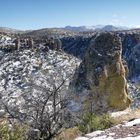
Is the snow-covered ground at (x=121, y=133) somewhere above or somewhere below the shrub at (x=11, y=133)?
above

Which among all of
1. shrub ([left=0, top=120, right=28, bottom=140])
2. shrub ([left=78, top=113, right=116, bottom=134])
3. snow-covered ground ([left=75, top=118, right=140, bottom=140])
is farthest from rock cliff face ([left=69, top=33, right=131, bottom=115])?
snow-covered ground ([left=75, top=118, right=140, bottom=140])

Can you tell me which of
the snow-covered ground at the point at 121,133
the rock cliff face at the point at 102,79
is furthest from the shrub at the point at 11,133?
the rock cliff face at the point at 102,79

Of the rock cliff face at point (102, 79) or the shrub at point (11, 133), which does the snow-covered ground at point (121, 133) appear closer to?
the shrub at point (11, 133)

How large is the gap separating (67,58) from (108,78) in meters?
82.1

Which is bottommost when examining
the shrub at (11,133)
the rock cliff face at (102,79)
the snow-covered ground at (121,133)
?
the rock cliff face at (102,79)

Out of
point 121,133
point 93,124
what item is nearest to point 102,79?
point 93,124

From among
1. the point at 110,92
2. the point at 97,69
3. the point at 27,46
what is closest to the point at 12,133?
the point at 110,92

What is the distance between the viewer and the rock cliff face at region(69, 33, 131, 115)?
33938mm

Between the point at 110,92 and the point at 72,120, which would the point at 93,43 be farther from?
the point at 72,120

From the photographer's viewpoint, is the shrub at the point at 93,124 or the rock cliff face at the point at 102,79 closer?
the shrub at the point at 93,124

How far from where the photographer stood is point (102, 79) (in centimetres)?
3803

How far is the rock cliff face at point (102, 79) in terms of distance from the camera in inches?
1336

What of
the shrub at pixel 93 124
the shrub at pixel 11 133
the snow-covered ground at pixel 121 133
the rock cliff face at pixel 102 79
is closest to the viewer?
the snow-covered ground at pixel 121 133

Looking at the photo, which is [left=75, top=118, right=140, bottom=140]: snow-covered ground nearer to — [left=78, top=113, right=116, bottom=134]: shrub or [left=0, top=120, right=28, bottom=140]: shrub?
[left=78, top=113, right=116, bottom=134]: shrub
